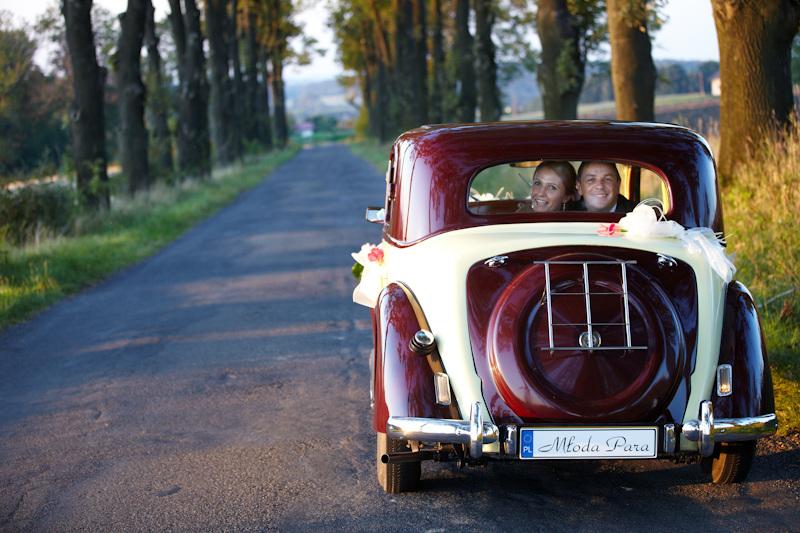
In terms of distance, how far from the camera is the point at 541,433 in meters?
4.61

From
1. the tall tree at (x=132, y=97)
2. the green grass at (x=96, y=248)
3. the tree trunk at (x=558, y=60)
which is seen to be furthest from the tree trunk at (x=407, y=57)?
the tree trunk at (x=558, y=60)

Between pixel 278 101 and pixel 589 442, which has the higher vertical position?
pixel 278 101

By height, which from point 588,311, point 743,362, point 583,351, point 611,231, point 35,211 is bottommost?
point 35,211

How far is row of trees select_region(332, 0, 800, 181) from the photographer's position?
1237 cm

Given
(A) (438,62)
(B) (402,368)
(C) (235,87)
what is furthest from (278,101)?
(B) (402,368)

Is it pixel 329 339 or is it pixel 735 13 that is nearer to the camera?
pixel 329 339

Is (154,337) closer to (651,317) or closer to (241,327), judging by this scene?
(241,327)

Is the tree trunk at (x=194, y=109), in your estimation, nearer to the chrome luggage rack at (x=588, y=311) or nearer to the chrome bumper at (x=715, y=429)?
the chrome luggage rack at (x=588, y=311)

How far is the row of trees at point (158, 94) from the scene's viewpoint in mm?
21609

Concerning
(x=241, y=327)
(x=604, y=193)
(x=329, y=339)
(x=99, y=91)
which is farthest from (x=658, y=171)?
(x=99, y=91)

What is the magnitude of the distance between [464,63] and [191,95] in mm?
8450

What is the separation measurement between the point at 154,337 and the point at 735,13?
7262mm

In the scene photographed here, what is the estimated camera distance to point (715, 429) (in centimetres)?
466

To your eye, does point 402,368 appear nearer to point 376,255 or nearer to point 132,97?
point 376,255
